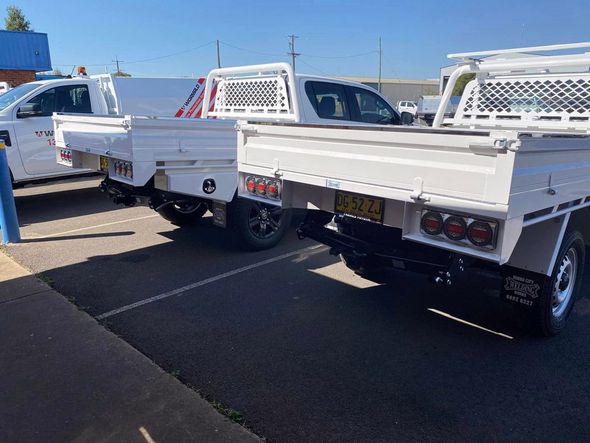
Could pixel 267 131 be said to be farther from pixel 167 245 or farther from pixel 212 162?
pixel 167 245

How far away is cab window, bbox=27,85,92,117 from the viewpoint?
8562mm

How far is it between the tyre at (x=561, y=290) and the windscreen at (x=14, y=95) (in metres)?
8.52

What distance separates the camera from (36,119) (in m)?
8.36

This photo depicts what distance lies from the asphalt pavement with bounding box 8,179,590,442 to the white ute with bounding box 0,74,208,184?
2.81 meters

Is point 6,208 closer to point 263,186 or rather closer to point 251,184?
point 251,184

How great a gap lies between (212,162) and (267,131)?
169 cm

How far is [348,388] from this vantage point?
322 centimetres

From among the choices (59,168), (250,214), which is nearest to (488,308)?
(250,214)

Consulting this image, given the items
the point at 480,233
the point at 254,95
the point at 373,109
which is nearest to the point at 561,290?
the point at 480,233

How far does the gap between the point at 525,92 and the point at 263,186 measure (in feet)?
9.44

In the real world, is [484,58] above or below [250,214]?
above

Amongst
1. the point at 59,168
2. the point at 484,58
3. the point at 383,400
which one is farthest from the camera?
the point at 59,168

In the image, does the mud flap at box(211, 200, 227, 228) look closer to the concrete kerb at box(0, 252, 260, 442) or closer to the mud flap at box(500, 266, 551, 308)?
the concrete kerb at box(0, 252, 260, 442)

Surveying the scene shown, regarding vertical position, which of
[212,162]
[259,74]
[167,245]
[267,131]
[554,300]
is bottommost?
[167,245]
